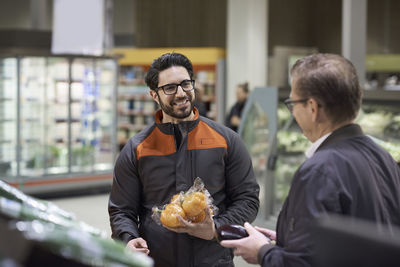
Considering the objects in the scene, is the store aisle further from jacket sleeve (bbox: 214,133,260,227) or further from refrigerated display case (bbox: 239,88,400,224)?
jacket sleeve (bbox: 214,133,260,227)

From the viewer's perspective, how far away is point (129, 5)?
73.7ft

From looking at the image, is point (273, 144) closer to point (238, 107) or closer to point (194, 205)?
point (238, 107)

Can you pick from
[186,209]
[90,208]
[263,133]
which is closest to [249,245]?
[186,209]

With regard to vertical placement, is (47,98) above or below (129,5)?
below

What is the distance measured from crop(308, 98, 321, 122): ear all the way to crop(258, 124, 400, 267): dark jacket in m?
0.07

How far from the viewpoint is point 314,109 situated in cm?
178

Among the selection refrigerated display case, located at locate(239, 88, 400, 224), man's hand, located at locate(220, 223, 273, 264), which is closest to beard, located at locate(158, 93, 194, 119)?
man's hand, located at locate(220, 223, 273, 264)

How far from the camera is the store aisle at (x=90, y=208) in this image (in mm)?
8172

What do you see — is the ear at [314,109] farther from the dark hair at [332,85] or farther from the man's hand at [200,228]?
the man's hand at [200,228]

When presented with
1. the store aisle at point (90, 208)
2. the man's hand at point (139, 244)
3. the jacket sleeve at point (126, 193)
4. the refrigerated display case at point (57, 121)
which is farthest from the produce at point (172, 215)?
the refrigerated display case at point (57, 121)

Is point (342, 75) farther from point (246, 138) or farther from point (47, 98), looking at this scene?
point (47, 98)

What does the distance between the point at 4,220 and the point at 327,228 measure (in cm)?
53

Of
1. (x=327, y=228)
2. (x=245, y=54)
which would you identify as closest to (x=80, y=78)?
(x=245, y=54)

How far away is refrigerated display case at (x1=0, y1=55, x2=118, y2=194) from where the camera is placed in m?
10.0
